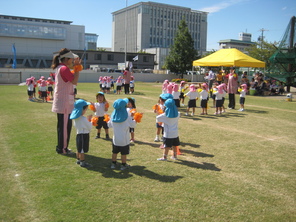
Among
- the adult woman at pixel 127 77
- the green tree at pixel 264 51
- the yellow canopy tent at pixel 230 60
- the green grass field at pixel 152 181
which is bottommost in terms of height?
the green grass field at pixel 152 181

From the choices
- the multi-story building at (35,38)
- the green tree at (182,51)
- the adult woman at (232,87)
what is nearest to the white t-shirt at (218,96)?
the adult woman at (232,87)

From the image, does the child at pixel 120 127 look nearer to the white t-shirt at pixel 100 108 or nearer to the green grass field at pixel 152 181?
the green grass field at pixel 152 181

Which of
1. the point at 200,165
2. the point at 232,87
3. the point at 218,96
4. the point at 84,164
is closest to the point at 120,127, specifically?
the point at 84,164

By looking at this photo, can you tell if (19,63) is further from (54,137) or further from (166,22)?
(54,137)

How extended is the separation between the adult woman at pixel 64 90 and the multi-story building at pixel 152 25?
92746 mm

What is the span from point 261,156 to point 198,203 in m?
3.32

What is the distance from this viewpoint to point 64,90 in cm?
633

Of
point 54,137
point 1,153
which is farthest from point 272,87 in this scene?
point 1,153

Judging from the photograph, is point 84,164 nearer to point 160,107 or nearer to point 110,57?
point 160,107

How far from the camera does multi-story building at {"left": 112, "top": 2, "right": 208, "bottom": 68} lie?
325ft

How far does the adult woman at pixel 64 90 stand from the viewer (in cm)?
621

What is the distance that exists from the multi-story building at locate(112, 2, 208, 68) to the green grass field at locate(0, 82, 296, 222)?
92.1 m

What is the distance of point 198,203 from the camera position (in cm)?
425

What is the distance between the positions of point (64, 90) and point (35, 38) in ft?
263
